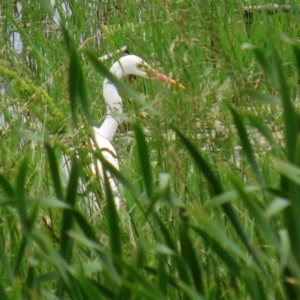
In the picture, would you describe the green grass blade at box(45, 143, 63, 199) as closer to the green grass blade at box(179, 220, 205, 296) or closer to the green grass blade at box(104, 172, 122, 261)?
the green grass blade at box(104, 172, 122, 261)

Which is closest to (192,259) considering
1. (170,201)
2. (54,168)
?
(170,201)

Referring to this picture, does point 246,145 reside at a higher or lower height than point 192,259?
higher

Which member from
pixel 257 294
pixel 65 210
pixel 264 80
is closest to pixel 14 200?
pixel 65 210

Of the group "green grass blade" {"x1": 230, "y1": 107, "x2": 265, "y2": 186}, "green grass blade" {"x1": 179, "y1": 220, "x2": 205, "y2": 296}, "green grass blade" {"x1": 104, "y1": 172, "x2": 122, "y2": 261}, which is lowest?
"green grass blade" {"x1": 179, "y1": 220, "x2": 205, "y2": 296}

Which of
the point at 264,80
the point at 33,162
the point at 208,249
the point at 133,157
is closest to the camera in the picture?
the point at 208,249

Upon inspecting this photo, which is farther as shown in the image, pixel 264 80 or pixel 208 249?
pixel 264 80

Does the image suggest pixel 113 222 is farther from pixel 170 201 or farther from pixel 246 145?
pixel 246 145

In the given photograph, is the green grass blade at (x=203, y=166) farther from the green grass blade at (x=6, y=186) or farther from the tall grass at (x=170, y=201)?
the green grass blade at (x=6, y=186)

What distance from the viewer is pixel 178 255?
200 centimetres

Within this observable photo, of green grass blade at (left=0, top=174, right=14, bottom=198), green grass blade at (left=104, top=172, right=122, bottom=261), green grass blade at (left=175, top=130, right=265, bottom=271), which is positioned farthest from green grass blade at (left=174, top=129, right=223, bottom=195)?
green grass blade at (left=0, top=174, right=14, bottom=198)

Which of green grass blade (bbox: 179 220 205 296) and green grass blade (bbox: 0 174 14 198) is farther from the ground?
green grass blade (bbox: 0 174 14 198)

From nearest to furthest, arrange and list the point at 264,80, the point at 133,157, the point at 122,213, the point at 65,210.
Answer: the point at 65,210 < the point at 122,213 < the point at 264,80 < the point at 133,157

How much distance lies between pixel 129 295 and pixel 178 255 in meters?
0.10

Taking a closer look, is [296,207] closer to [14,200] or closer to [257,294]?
[257,294]
